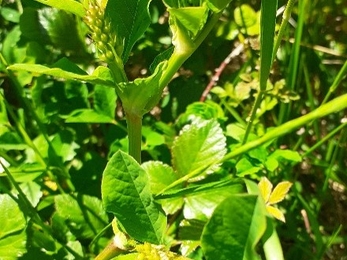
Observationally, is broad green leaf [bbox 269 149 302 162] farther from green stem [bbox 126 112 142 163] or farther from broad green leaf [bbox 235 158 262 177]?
green stem [bbox 126 112 142 163]

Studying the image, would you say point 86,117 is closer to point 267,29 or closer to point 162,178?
point 162,178

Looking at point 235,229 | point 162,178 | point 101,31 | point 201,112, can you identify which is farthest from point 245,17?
point 235,229

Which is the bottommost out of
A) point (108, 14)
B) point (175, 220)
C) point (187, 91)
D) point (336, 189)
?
point (336, 189)

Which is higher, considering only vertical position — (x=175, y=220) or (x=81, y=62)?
(x=81, y=62)

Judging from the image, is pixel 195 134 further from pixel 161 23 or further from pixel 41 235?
pixel 161 23

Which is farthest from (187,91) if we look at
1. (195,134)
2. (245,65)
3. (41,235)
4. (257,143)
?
(257,143)

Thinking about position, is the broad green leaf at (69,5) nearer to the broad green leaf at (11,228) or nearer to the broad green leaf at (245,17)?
the broad green leaf at (11,228)
